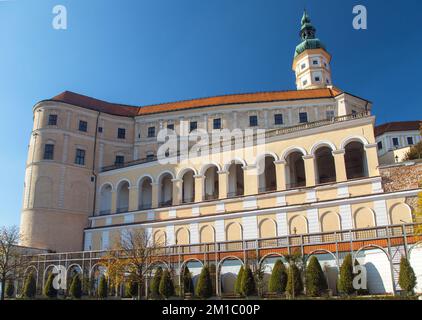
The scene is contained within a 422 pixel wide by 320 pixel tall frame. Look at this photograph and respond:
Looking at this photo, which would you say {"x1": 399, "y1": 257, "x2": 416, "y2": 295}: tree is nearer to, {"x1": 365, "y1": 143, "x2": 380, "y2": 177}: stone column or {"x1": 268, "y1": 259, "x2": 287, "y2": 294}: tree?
{"x1": 268, "y1": 259, "x2": 287, "y2": 294}: tree

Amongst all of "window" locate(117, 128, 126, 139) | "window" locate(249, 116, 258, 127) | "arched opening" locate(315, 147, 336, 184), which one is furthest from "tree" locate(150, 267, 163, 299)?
"window" locate(117, 128, 126, 139)

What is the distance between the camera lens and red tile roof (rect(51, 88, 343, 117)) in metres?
47.9

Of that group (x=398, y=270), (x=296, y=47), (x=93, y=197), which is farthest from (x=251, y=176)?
(x=296, y=47)

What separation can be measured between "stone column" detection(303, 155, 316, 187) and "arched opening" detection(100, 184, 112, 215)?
75.7 feet

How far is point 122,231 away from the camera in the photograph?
132ft

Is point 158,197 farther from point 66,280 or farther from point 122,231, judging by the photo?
point 66,280

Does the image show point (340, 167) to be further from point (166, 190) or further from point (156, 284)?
point (166, 190)

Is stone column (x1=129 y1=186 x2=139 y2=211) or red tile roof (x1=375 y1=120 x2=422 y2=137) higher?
red tile roof (x1=375 y1=120 x2=422 y2=137)

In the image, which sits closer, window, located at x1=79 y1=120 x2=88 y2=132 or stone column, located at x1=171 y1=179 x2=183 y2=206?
stone column, located at x1=171 y1=179 x2=183 y2=206

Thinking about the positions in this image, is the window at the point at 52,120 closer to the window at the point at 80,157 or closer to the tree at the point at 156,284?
the window at the point at 80,157

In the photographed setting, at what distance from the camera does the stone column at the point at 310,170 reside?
1298 inches

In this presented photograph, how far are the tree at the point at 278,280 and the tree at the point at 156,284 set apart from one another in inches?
289

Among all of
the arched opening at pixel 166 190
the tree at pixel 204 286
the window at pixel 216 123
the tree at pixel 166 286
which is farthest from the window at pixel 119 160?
the tree at pixel 204 286

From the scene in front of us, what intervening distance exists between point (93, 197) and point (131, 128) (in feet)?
35.2
